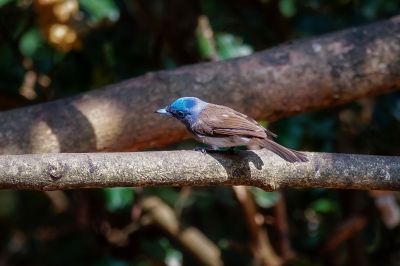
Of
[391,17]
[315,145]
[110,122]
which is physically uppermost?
[391,17]

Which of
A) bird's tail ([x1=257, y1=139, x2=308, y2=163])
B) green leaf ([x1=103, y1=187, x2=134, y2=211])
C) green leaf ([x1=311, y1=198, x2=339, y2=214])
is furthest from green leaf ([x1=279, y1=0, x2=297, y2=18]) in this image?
bird's tail ([x1=257, y1=139, x2=308, y2=163])

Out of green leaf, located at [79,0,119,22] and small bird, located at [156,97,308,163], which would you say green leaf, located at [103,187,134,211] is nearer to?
green leaf, located at [79,0,119,22]

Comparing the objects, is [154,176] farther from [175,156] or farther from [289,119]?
[289,119]

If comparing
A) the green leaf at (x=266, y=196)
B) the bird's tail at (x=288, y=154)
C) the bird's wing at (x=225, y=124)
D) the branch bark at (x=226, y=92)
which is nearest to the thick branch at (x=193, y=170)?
the bird's tail at (x=288, y=154)

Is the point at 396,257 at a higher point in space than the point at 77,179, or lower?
higher

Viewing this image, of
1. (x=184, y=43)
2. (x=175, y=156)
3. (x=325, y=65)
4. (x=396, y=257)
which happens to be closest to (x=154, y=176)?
(x=175, y=156)

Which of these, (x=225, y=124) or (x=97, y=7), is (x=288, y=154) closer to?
(x=225, y=124)

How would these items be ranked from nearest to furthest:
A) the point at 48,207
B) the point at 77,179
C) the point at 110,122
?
the point at 77,179 → the point at 110,122 → the point at 48,207
